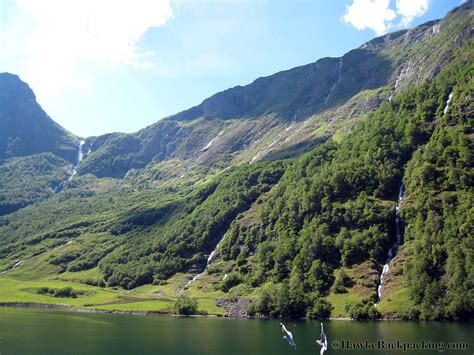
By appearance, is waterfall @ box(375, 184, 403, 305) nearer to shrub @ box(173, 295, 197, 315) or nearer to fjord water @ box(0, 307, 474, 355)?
fjord water @ box(0, 307, 474, 355)

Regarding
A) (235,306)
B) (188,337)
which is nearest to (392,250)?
(235,306)

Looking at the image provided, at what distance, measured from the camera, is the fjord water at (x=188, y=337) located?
82.5m

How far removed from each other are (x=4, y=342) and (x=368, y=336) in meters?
73.2

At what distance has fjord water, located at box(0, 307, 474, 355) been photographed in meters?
82.5

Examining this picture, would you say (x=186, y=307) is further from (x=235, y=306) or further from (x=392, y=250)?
(x=392, y=250)

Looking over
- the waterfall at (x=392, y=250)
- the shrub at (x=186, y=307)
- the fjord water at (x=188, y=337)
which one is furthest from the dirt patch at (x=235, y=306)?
the waterfall at (x=392, y=250)

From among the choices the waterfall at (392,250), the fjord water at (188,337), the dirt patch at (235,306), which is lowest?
the dirt patch at (235,306)

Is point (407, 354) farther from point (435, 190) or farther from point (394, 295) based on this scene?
point (435, 190)

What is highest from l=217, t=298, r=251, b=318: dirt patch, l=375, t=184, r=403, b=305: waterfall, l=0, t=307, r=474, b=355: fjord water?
l=375, t=184, r=403, b=305: waterfall

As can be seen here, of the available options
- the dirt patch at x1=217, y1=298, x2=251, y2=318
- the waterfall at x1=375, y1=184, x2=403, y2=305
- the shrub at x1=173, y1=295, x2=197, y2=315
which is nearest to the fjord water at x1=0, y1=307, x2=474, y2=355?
the waterfall at x1=375, y1=184, x2=403, y2=305

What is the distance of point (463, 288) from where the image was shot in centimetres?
13125

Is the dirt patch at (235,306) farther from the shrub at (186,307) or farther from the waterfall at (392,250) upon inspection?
the waterfall at (392,250)

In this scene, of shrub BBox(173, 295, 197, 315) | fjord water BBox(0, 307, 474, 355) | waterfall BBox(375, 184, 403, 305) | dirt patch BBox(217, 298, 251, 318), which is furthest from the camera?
shrub BBox(173, 295, 197, 315)

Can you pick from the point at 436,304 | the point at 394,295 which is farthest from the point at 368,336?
the point at 394,295
